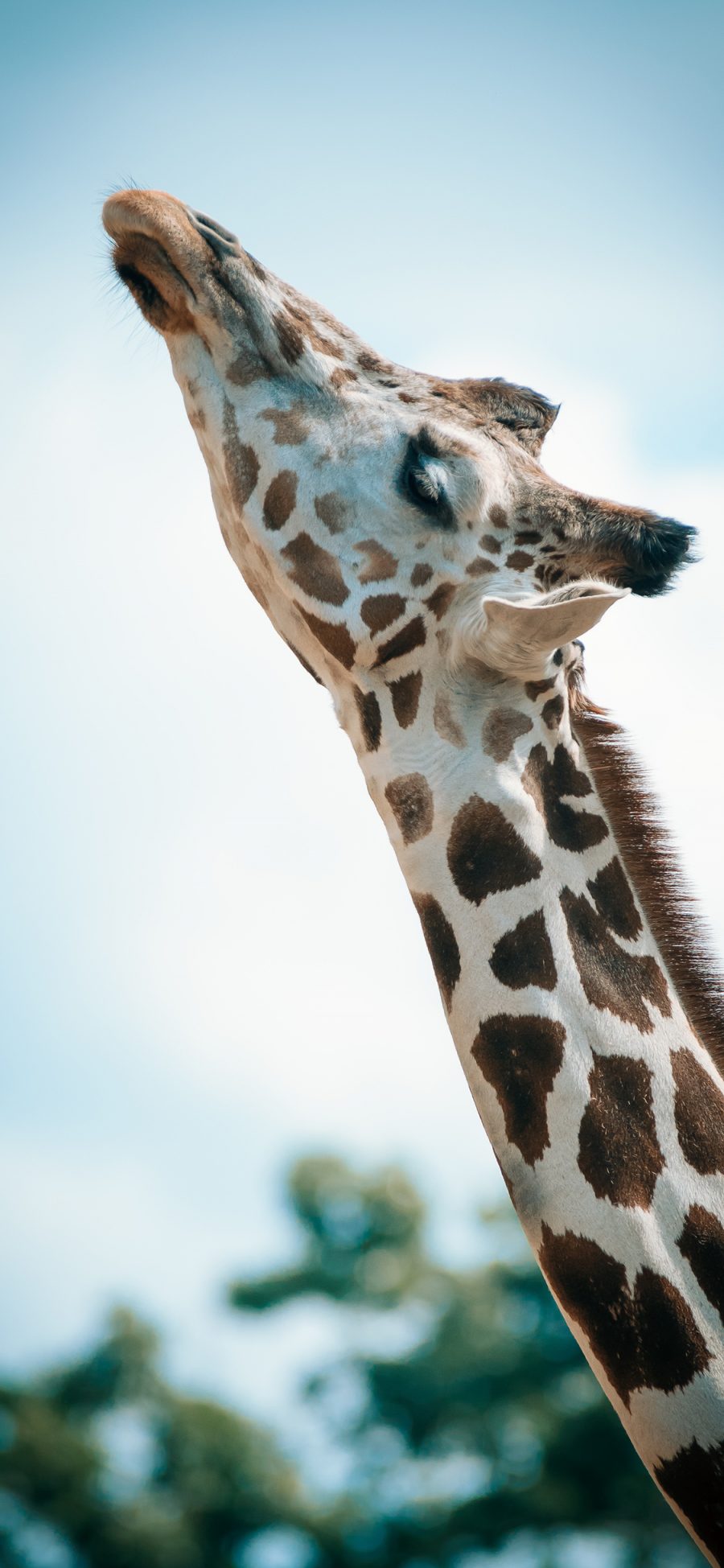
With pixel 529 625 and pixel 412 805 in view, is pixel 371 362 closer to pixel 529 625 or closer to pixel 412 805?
pixel 529 625

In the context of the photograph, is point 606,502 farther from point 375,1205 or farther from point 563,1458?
point 375,1205

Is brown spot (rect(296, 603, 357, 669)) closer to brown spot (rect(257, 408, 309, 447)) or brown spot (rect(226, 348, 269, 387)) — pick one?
brown spot (rect(257, 408, 309, 447))

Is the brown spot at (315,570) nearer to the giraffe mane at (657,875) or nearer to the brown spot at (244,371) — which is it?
the brown spot at (244,371)

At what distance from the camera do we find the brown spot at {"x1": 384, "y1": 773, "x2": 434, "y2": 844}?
2738mm

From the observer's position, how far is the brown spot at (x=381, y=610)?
2.92 m

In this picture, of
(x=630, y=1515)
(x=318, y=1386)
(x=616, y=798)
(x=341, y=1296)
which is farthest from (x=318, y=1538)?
(x=616, y=798)

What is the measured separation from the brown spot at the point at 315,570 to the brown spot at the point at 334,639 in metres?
0.05

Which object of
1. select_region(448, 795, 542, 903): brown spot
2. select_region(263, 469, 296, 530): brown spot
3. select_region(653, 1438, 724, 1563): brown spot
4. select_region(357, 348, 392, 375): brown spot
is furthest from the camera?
select_region(357, 348, 392, 375): brown spot

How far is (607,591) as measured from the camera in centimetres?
266

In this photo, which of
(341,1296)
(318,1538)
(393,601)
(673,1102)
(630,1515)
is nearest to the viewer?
(673,1102)

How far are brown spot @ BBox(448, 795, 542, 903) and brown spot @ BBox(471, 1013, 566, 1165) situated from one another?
0.29 metres

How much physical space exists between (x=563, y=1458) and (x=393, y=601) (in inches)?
648

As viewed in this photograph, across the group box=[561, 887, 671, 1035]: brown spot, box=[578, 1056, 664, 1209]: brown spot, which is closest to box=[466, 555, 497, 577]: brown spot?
box=[561, 887, 671, 1035]: brown spot

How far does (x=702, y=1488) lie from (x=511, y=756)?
148 centimetres
